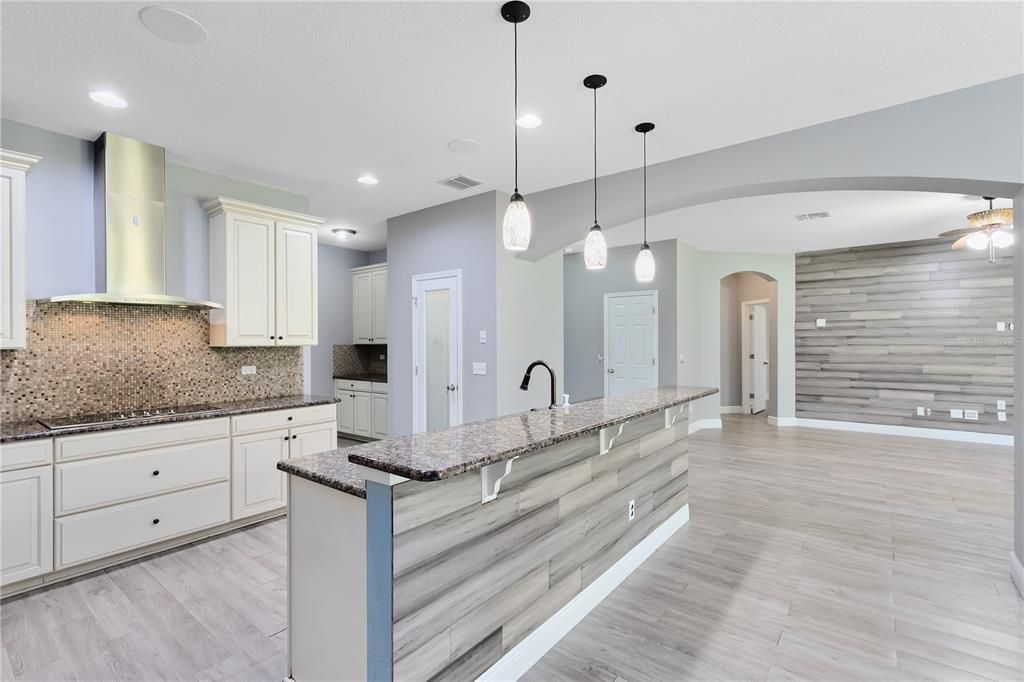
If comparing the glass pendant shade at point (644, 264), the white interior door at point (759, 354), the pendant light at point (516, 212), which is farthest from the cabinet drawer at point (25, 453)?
the white interior door at point (759, 354)

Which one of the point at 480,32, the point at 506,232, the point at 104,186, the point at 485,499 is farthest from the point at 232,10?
the point at 485,499

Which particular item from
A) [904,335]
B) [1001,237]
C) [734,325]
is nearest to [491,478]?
[1001,237]

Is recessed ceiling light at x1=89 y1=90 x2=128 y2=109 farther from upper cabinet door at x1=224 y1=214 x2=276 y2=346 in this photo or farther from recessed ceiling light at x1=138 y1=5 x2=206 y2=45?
upper cabinet door at x1=224 y1=214 x2=276 y2=346

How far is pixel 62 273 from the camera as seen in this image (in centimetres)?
318

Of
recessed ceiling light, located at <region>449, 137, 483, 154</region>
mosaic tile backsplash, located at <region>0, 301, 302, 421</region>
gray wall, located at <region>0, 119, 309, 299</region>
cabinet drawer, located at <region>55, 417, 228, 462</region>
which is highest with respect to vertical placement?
recessed ceiling light, located at <region>449, 137, 483, 154</region>

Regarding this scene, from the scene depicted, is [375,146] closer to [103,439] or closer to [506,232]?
[506,232]

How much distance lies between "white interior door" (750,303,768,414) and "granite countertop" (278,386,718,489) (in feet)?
25.5

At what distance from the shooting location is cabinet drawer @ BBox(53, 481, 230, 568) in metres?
2.81

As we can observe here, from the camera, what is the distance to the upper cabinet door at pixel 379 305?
6641mm

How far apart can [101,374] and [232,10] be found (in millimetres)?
2645

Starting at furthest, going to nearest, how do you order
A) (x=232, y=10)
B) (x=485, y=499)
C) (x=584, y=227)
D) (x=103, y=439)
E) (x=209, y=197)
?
(x=584, y=227) < (x=209, y=197) < (x=103, y=439) < (x=232, y=10) < (x=485, y=499)

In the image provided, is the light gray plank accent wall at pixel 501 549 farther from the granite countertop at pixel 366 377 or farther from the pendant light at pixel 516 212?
the granite countertop at pixel 366 377

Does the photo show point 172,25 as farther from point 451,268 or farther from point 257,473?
point 451,268

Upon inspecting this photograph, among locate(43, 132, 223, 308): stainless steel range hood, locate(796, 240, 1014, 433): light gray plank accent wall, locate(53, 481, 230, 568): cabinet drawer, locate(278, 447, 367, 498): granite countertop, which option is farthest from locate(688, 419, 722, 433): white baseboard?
locate(43, 132, 223, 308): stainless steel range hood
